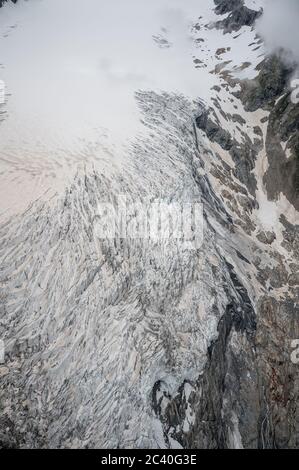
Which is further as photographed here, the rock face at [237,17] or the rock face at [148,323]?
the rock face at [237,17]

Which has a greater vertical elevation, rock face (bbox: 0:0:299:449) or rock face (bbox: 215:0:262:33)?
rock face (bbox: 215:0:262:33)

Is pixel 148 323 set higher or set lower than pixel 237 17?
lower

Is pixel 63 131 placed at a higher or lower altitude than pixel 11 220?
higher

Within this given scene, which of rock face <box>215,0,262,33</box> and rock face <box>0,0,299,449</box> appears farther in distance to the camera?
rock face <box>215,0,262,33</box>

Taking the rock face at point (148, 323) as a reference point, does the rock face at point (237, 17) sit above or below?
above

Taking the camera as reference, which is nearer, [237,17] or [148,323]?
[148,323]

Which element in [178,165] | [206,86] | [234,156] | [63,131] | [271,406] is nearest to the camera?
[271,406]
